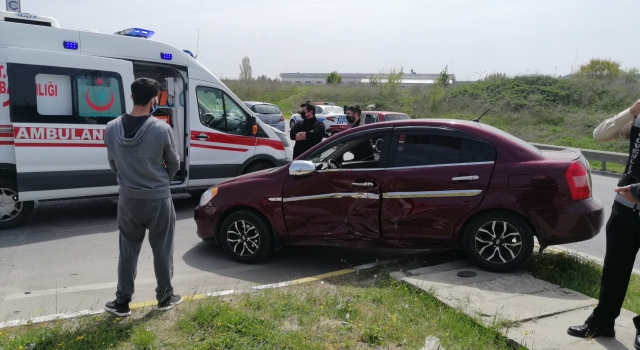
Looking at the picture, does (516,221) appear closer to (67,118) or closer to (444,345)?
(444,345)

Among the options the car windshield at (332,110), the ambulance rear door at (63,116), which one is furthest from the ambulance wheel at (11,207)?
the car windshield at (332,110)

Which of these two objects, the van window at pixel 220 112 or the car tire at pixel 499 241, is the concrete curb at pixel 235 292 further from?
the van window at pixel 220 112

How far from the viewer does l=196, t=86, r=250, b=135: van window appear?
364 inches

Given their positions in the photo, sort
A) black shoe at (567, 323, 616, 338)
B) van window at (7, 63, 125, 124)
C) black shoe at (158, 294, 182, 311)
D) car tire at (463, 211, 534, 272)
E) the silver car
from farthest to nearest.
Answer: the silver car → van window at (7, 63, 125, 124) → car tire at (463, 211, 534, 272) → black shoe at (158, 294, 182, 311) → black shoe at (567, 323, 616, 338)

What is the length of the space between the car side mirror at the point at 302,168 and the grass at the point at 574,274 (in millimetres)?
2385

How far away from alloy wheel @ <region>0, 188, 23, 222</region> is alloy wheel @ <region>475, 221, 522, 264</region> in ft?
20.1

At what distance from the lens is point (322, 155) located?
249 inches

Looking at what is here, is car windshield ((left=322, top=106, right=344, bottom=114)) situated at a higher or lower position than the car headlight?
higher

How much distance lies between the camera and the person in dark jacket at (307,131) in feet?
30.1

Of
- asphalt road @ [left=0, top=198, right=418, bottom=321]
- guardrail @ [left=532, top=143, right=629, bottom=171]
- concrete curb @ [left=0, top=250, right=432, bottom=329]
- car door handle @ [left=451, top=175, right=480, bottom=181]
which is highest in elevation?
car door handle @ [left=451, top=175, right=480, bottom=181]

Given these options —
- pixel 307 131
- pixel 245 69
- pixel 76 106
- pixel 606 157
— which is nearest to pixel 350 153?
pixel 307 131

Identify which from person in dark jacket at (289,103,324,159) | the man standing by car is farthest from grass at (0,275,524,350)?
person in dark jacket at (289,103,324,159)

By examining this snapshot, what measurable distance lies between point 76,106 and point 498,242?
5.91m

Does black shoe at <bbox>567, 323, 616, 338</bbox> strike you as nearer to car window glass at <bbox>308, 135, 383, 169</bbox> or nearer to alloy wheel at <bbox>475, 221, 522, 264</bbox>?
alloy wheel at <bbox>475, 221, 522, 264</bbox>
